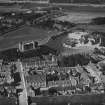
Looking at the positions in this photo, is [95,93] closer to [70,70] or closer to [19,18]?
[70,70]

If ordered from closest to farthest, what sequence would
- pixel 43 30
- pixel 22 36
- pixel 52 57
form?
pixel 52 57 < pixel 22 36 < pixel 43 30

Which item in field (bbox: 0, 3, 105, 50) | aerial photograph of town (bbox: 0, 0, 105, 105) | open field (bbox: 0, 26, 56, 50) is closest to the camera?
aerial photograph of town (bbox: 0, 0, 105, 105)

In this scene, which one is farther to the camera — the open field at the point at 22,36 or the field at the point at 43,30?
the field at the point at 43,30

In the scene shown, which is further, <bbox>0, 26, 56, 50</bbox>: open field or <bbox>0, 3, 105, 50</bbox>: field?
<bbox>0, 3, 105, 50</bbox>: field

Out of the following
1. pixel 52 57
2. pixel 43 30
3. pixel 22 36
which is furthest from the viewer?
pixel 43 30

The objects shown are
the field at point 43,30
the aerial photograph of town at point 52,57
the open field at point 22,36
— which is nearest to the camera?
the aerial photograph of town at point 52,57

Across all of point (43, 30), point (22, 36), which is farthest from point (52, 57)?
point (43, 30)

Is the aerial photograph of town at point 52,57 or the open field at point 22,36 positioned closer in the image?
the aerial photograph of town at point 52,57

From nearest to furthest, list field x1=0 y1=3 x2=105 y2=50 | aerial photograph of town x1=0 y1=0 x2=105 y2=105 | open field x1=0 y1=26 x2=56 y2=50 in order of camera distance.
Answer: aerial photograph of town x1=0 y1=0 x2=105 y2=105 < open field x1=0 y1=26 x2=56 y2=50 < field x1=0 y1=3 x2=105 y2=50

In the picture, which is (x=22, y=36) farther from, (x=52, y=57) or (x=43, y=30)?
(x=52, y=57)

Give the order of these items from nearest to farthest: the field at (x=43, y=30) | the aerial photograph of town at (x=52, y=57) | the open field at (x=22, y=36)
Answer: the aerial photograph of town at (x=52, y=57)
the open field at (x=22, y=36)
the field at (x=43, y=30)
